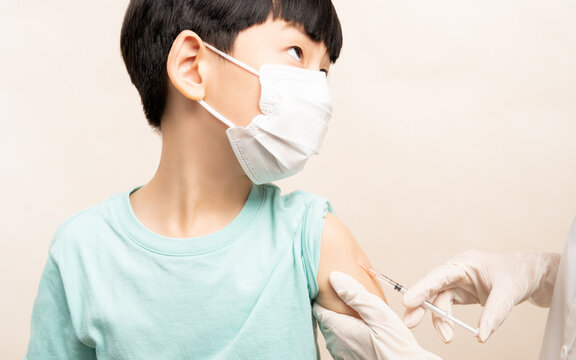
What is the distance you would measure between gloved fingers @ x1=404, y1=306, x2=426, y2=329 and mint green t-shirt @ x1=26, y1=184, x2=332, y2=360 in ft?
0.74

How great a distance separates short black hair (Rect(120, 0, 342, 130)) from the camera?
4.37 feet

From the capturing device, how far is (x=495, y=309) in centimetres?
144

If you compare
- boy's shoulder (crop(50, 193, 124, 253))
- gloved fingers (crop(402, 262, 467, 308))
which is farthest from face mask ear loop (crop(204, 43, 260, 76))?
gloved fingers (crop(402, 262, 467, 308))

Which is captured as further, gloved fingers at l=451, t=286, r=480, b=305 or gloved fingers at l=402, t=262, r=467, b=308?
gloved fingers at l=451, t=286, r=480, b=305

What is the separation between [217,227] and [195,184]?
112mm

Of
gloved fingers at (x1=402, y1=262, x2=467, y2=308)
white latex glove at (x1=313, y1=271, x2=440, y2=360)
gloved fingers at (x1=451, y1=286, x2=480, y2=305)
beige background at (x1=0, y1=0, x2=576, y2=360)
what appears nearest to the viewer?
white latex glove at (x1=313, y1=271, x2=440, y2=360)

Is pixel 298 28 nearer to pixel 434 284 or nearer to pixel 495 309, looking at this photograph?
pixel 434 284

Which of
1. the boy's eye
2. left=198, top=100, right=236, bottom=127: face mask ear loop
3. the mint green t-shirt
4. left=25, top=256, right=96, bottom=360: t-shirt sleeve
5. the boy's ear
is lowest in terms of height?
left=25, top=256, right=96, bottom=360: t-shirt sleeve

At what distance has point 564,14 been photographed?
2105 mm

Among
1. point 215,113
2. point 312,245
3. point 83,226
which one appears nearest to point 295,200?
point 312,245

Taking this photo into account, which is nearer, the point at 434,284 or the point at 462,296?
the point at 434,284

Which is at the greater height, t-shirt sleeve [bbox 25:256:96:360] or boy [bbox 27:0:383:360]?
boy [bbox 27:0:383:360]

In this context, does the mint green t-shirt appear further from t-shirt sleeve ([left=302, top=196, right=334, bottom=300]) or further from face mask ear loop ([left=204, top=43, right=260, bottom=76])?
face mask ear loop ([left=204, top=43, right=260, bottom=76])

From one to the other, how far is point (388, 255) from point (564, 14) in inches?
40.9
